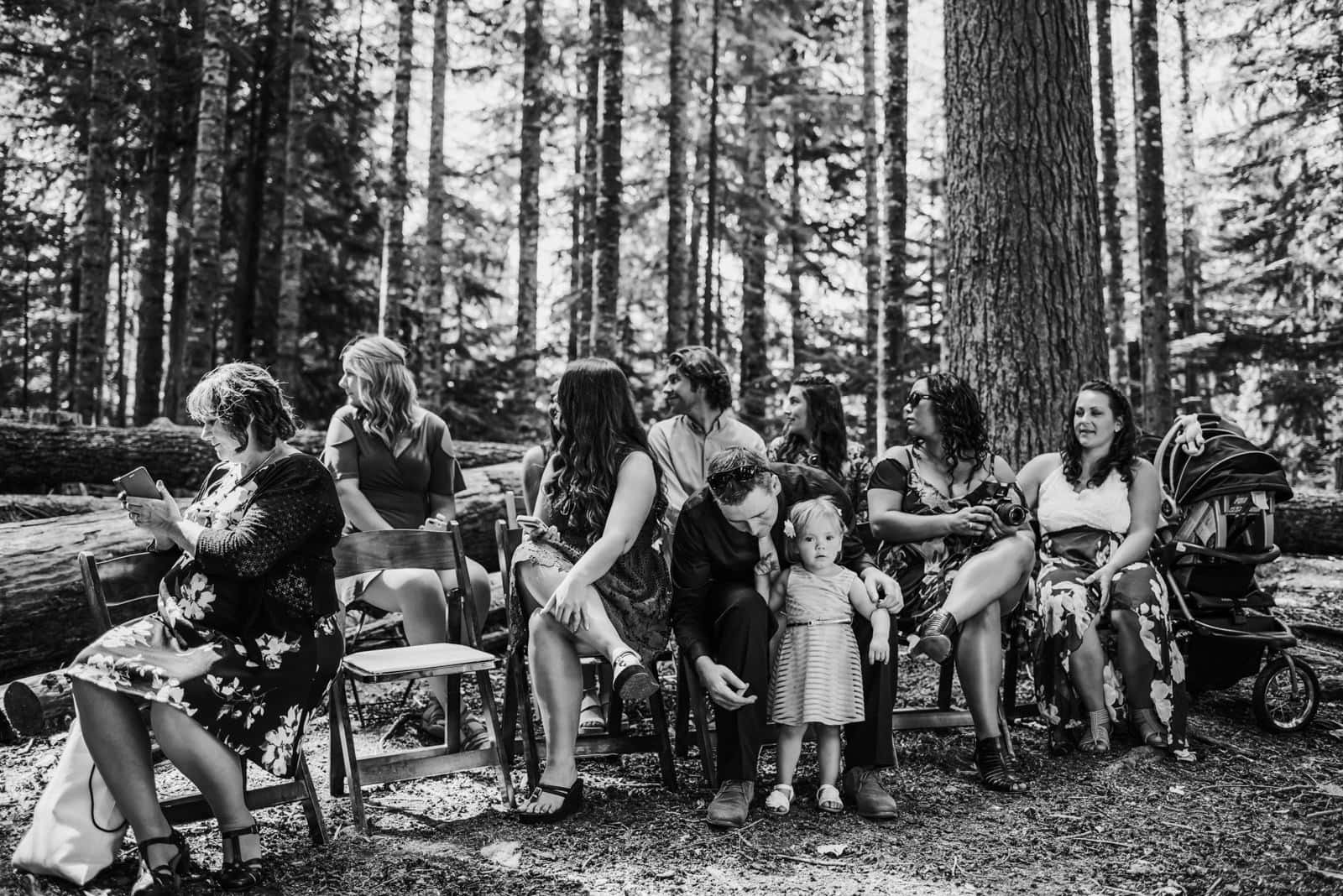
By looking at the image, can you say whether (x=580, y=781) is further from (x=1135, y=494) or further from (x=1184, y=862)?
(x=1135, y=494)

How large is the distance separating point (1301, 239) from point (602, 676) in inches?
513

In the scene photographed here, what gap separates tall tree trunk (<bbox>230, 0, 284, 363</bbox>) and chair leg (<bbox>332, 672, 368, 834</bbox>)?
37.8 feet

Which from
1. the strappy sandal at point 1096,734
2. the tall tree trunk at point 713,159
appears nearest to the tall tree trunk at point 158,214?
the tall tree trunk at point 713,159

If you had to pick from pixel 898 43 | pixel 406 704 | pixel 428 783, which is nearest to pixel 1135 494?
pixel 428 783

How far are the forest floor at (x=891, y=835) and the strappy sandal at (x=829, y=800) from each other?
6 centimetres

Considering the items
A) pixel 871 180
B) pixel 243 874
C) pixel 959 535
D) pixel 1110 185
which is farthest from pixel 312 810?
pixel 1110 185

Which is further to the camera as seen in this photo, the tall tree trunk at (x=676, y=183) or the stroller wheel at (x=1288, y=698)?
the tall tree trunk at (x=676, y=183)

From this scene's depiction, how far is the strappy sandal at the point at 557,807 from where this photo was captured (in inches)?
138

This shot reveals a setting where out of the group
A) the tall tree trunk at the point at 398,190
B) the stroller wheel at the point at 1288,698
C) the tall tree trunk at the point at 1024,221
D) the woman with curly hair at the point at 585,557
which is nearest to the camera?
the woman with curly hair at the point at 585,557


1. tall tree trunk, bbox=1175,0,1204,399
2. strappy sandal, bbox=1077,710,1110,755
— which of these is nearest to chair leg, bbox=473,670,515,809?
strappy sandal, bbox=1077,710,1110,755

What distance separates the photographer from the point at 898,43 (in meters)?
11.1

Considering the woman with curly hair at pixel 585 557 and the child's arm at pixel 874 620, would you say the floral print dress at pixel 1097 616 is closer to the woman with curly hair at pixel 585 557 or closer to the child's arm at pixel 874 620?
the child's arm at pixel 874 620

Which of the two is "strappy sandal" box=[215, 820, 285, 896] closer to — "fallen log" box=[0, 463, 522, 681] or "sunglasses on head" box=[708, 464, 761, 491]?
"sunglasses on head" box=[708, 464, 761, 491]

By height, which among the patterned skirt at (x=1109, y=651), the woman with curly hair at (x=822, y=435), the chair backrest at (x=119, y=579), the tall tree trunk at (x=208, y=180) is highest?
the tall tree trunk at (x=208, y=180)
